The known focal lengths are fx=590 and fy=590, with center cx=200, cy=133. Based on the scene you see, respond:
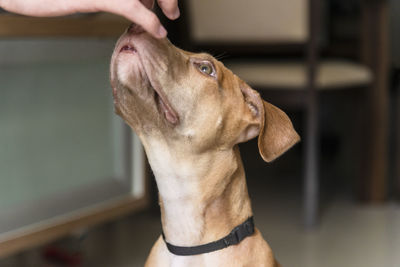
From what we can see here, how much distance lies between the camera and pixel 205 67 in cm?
99

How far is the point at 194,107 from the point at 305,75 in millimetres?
1389

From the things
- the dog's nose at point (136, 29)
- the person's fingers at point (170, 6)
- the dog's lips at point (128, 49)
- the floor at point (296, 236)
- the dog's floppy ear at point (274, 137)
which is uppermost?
the person's fingers at point (170, 6)

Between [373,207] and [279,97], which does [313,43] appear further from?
[373,207]

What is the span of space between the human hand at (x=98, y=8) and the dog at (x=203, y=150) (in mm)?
156

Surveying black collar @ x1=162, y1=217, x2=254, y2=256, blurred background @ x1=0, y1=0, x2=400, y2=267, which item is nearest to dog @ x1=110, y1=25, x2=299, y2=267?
black collar @ x1=162, y1=217, x2=254, y2=256

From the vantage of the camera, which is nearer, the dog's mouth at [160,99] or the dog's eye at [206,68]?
the dog's mouth at [160,99]

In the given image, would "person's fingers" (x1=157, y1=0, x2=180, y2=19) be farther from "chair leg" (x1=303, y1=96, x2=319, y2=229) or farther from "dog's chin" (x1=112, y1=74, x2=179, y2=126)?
"chair leg" (x1=303, y1=96, x2=319, y2=229)

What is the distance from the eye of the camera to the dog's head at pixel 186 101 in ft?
2.83

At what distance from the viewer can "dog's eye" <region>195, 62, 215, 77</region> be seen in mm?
982

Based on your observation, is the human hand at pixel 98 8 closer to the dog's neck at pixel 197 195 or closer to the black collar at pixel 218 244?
the dog's neck at pixel 197 195

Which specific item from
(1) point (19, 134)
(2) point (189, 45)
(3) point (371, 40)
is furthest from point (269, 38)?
(1) point (19, 134)

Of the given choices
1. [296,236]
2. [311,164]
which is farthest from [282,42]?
[296,236]

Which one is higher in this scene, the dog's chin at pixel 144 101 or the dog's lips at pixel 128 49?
the dog's lips at pixel 128 49

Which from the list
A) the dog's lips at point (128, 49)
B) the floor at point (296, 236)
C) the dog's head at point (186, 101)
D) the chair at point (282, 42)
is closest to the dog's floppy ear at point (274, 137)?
the dog's head at point (186, 101)
